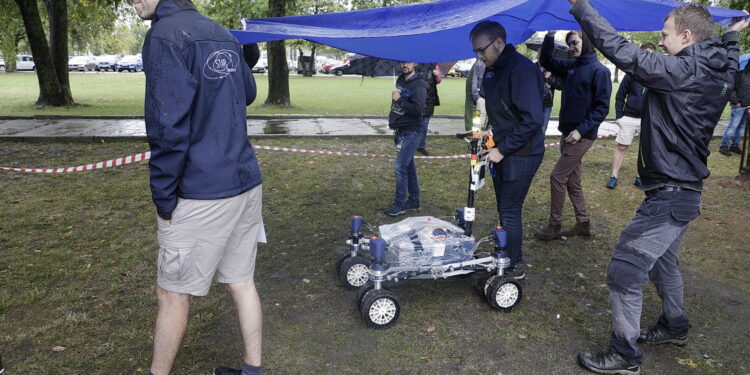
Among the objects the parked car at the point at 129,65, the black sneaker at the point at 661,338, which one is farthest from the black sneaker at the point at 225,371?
the parked car at the point at 129,65

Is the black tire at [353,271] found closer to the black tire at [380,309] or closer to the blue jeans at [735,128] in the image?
the black tire at [380,309]

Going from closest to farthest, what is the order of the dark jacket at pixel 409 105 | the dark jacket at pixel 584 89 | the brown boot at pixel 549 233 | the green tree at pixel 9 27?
the dark jacket at pixel 584 89 → the brown boot at pixel 549 233 → the dark jacket at pixel 409 105 → the green tree at pixel 9 27

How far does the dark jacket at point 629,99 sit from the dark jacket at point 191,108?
6.29 metres

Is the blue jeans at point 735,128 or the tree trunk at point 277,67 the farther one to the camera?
the tree trunk at point 277,67

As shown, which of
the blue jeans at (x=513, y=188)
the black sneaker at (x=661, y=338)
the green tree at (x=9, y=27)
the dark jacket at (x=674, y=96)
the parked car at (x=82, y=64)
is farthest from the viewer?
the parked car at (x=82, y=64)

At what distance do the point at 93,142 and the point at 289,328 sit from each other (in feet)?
27.8

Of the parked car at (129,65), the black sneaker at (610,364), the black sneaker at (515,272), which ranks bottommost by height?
the black sneaker at (610,364)

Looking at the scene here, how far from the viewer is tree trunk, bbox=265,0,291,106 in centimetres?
1517

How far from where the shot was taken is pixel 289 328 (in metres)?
3.64

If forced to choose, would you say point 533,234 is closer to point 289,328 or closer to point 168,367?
point 289,328

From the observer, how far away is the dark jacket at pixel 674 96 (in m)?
2.70

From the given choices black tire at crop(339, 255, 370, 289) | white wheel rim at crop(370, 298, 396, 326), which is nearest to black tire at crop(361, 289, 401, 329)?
white wheel rim at crop(370, 298, 396, 326)

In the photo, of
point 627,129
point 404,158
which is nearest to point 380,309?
point 404,158

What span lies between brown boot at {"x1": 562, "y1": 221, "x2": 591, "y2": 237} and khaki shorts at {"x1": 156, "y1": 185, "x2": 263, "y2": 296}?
13.0 feet
